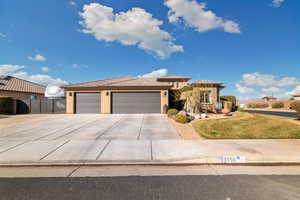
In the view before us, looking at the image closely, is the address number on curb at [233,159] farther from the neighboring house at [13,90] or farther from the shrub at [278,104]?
the shrub at [278,104]

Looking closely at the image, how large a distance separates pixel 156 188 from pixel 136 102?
13.4m

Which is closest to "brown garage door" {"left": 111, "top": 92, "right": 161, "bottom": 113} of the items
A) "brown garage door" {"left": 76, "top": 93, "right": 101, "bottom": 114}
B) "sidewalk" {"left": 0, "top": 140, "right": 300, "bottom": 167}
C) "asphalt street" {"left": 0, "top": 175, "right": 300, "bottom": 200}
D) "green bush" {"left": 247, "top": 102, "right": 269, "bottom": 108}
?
"brown garage door" {"left": 76, "top": 93, "right": 101, "bottom": 114}

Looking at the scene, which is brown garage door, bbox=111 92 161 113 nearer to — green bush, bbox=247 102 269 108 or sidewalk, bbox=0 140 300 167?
sidewalk, bbox=0 140 300 167

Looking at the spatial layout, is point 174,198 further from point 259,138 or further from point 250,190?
point 259,138

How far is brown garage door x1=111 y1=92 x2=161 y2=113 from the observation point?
16.0m

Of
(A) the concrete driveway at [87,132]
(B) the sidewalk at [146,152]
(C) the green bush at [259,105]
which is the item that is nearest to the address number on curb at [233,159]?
(B) the sidewalk at [146,152]

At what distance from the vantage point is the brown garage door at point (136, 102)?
16016 mm

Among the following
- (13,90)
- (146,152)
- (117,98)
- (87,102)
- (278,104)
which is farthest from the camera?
(278,104)

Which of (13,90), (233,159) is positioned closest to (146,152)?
(233,159)

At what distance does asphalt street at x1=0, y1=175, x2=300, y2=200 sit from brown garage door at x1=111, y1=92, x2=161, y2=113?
12.7 metres

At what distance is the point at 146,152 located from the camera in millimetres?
4852

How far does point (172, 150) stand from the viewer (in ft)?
16.5

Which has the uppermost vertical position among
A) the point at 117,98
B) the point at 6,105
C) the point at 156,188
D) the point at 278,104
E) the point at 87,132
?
the point at 117,98

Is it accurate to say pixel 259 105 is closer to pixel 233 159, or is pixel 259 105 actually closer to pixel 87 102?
pixel 233 159
